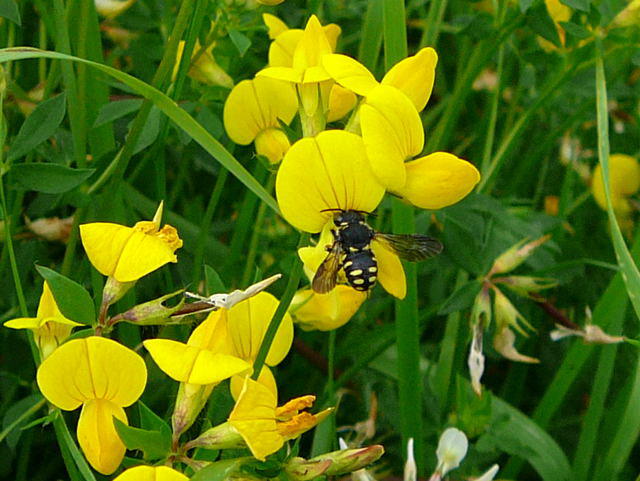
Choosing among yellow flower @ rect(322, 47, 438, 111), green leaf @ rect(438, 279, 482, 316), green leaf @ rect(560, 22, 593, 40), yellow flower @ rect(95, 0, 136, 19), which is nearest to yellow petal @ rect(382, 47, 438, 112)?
yellow flower @ rect(322, 47, 438, 111)

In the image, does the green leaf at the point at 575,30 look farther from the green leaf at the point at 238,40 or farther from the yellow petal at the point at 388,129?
the yellow petal at the point at 388,129

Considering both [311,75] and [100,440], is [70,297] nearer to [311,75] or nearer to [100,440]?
[100,440]

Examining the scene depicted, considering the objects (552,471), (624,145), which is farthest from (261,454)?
(624,145)

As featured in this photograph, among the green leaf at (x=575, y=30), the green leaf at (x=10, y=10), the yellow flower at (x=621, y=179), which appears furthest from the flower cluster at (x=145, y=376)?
the yellow flower at (x=621, y=179)

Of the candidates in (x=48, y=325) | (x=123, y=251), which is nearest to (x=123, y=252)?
(x=123, y=251)

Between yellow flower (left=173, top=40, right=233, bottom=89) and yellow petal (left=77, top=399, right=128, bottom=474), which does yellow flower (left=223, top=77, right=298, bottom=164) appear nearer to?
yellow flower (left=173, top=40, right=233, bottom=89)

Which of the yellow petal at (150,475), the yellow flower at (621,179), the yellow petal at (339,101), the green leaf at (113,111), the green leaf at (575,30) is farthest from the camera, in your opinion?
the yellow flower at (621,179)

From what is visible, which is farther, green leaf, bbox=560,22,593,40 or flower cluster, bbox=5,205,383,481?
green leaf, bbox=560,22,593,40

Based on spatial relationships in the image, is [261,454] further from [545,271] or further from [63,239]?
[545,271]
